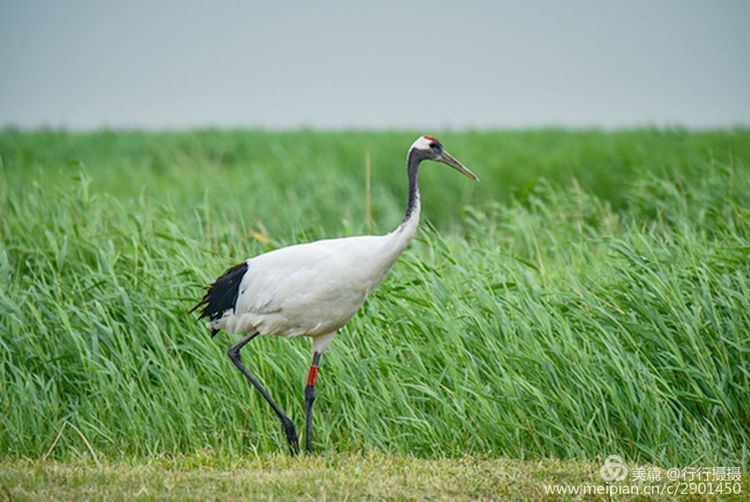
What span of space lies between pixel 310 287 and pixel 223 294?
2.25 feet

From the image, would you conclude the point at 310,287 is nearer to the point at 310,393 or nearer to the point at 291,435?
the point at 310,393

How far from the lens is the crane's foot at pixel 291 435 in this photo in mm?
5812

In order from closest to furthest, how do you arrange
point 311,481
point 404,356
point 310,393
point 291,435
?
point 311,481 → point 291,435 → point 310,393 → point 404,356

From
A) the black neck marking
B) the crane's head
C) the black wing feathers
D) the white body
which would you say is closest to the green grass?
the white body

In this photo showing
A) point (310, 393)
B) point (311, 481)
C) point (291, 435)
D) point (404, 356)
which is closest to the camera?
point (311, 481)

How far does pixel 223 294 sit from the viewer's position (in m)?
6.04

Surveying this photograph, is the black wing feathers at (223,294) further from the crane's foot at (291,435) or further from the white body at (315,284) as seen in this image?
the crane's foot at (291,435)

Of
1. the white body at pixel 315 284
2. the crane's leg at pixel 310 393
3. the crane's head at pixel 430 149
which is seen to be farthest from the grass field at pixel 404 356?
the crane's head at pixel 430 149

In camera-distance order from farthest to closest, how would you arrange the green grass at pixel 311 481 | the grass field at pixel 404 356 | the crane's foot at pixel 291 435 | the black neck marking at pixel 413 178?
the grass field at pixel 404 356 < the crane's foot at pixel 291 435 < the black neck marking at pixel 413 178 < the green grass at pixel 311 481

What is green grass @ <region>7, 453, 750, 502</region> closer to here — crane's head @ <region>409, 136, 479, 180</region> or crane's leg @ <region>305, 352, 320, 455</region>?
crane's leg @ <region>305, 352, 320, 455</region>

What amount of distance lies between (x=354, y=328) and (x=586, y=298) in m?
1.64

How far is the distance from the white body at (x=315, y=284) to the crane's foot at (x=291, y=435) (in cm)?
49

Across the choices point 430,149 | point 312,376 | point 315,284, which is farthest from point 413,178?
point 312,376

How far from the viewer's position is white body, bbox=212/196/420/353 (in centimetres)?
558
